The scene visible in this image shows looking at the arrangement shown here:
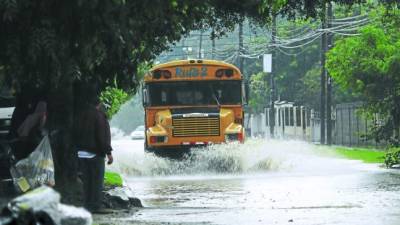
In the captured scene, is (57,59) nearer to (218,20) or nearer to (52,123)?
(52,123)

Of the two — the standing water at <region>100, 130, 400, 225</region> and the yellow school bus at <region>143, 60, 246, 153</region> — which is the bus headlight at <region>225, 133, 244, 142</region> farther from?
the standing water at <region>100, 130, 400, 225</region>

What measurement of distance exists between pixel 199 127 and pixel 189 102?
38.2 inches

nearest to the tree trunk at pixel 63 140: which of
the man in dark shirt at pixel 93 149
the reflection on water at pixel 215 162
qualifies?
the man in dark shirt at pixel 93 149

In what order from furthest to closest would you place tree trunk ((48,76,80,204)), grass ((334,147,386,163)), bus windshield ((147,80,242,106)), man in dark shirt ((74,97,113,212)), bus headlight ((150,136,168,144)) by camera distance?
grass ((334,147,386,163)), bus windshield ((147,80,242,106)), bus headlight ((150,136,168,144)), tree trunk ((48,76,80,204)), man in dark shirt ((74,97,113,212))

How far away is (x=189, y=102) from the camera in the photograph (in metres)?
25.9

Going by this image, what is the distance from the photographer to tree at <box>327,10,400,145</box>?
29125 millimetres

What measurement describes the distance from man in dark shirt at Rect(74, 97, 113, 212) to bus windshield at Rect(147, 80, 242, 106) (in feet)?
43.2

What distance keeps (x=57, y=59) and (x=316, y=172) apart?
54.6 ft

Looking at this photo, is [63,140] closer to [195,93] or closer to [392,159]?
[195,93]

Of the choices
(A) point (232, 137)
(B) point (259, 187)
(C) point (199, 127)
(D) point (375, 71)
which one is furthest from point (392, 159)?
(B) point (259, 187)

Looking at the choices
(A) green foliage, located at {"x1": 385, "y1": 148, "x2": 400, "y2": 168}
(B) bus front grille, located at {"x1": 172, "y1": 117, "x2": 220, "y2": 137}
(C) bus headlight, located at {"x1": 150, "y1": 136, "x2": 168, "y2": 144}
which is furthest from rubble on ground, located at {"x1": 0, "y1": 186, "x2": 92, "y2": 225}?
(A) green foliage, located at {"x1": 385, "y1": 148, "x2": 400, "y2": 168}

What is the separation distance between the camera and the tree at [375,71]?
2912cm

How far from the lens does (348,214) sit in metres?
12.9

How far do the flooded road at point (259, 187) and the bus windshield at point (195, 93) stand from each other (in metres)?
1.47
